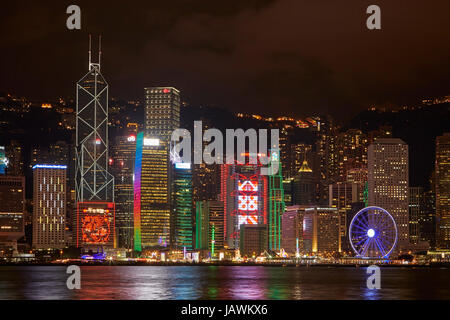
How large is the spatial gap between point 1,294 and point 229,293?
2365 centimetres

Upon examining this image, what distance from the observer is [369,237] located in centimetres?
16988

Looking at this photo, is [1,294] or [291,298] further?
[1,294]
